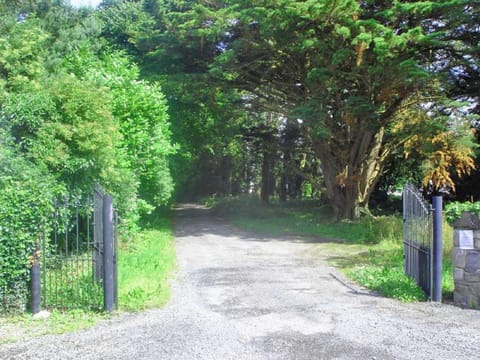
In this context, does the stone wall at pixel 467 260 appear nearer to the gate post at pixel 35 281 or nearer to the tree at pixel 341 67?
the gate post at pixel 35 281

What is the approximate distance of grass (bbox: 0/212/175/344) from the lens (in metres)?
6.13

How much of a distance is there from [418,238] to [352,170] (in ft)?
37.6

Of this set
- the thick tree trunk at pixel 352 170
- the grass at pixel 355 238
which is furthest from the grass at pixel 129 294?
the thick tree trunk at pixel 352 170

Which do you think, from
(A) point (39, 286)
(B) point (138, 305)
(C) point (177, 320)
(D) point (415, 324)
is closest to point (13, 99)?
(A) point (39, 286)

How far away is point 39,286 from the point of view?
6809 millimetres

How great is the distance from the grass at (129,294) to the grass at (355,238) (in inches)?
152

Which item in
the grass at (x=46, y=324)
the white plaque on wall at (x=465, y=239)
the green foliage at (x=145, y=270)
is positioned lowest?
the grass at (x=46, y=324)

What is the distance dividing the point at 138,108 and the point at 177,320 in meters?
8.88

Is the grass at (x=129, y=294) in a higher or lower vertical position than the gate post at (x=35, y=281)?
lower

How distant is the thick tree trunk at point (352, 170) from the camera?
19234mm

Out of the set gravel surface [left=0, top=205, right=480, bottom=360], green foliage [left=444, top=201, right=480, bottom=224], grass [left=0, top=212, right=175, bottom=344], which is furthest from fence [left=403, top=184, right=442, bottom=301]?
grass [left=0, top=212, right=175, bottom=344]

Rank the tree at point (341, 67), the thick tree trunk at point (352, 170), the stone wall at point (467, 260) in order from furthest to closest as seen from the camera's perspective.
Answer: the thick tree trunk at point (352, 170)
the tree at point (341, 67)
the stone wall at point (467, 260)

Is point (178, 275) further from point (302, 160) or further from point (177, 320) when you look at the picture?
point (302, 160)

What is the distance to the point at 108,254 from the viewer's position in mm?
6730
